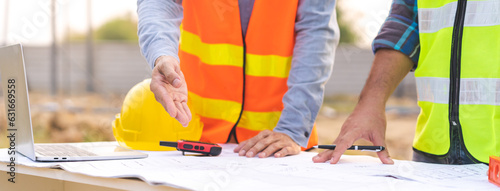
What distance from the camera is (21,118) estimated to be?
3.78 ft

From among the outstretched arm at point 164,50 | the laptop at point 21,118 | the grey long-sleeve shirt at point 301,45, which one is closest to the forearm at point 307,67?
the grey long-sleeve shirt at point 301,45

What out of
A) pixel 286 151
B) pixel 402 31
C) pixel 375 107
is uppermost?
pixel 402 31

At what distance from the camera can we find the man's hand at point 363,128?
4.38 feet

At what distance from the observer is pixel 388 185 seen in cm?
92

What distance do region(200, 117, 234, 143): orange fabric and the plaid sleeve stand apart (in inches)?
22.3

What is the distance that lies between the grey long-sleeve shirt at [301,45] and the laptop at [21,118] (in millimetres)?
399

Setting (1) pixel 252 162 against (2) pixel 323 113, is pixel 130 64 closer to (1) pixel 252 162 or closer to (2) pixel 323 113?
(2) pixel 323 113

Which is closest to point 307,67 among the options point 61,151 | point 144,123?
point 144,123

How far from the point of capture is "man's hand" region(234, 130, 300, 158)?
140cm

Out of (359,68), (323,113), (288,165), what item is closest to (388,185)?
(288,165)

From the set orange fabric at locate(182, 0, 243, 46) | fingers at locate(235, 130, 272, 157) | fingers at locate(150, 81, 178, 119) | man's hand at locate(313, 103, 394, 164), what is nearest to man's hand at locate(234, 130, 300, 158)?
fingers at locate(235, 130, 272, 157)

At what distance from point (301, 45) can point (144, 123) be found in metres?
0.57

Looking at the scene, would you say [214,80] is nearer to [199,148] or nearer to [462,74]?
[199,148]

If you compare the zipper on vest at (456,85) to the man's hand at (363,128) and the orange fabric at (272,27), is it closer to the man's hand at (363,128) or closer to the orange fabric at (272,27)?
the man's hand at (363,128)
